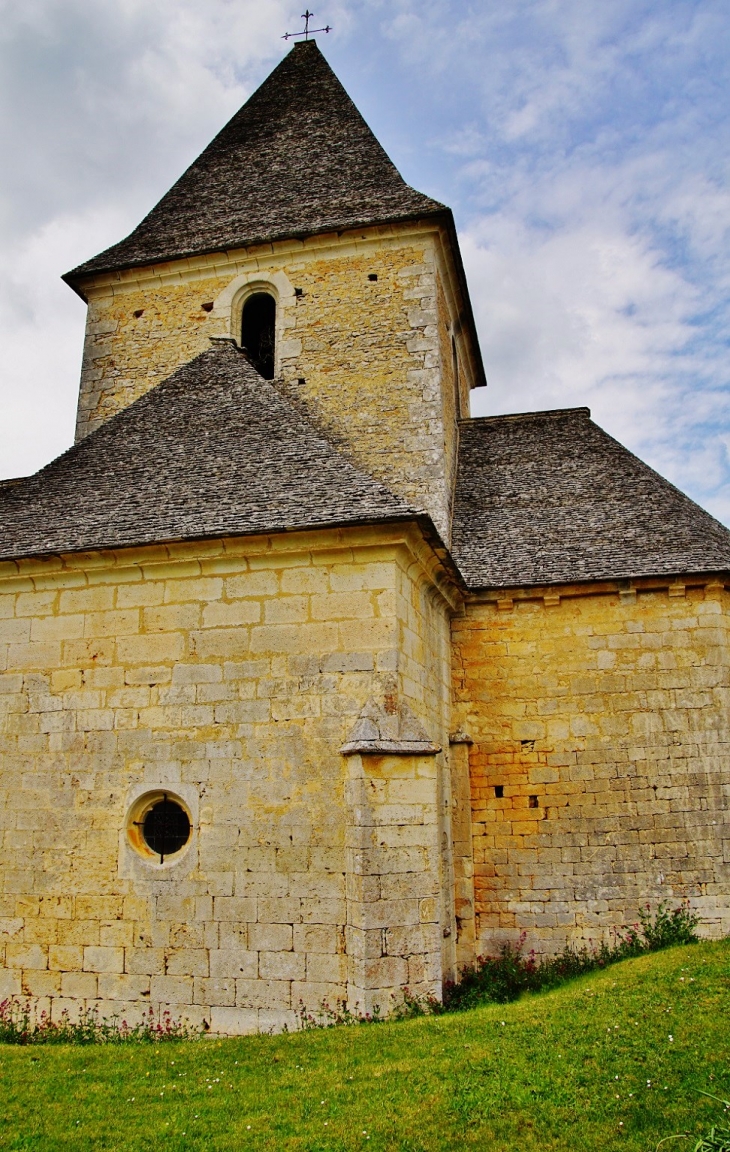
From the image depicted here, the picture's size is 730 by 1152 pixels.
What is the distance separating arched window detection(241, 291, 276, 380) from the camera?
11.7 m

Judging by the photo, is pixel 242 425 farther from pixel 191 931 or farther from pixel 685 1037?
pixel 685 1037

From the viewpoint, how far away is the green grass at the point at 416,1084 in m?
4.20

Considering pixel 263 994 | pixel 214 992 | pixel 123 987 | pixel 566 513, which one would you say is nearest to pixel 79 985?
pixel 123 987

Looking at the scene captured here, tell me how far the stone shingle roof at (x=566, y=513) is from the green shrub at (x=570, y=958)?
11.7 ft

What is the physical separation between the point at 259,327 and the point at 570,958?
9.11 meters

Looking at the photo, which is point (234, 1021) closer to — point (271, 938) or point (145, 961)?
point (271, 938)

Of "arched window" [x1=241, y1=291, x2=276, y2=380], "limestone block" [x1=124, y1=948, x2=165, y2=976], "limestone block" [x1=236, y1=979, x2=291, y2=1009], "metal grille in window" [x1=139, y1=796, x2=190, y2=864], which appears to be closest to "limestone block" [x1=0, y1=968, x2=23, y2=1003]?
"limestone block" [x1=124, y1=948, x2=165, y2=976]

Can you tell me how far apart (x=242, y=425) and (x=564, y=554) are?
3.94m

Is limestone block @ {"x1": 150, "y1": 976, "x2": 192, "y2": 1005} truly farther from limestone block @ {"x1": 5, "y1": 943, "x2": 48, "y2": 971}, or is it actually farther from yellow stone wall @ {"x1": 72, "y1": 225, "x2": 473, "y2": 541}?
yellow stone wall @ {"x1": 72, "y1": 225, "x2": 473, "y2": 541}

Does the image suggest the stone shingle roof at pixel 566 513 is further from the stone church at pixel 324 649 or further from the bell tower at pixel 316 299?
the bell tower at pixel 316 299

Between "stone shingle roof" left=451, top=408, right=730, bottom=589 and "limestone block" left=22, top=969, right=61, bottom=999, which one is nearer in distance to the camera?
"limestone block" left=22, top=969, right=61, bottom=999

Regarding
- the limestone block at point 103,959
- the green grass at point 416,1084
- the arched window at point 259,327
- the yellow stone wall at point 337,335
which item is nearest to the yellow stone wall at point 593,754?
the yellow stone wall at point 337,335

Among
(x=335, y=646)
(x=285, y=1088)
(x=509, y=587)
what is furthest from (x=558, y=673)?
(x=285, y=1088)

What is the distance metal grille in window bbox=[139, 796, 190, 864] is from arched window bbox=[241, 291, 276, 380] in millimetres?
6796
